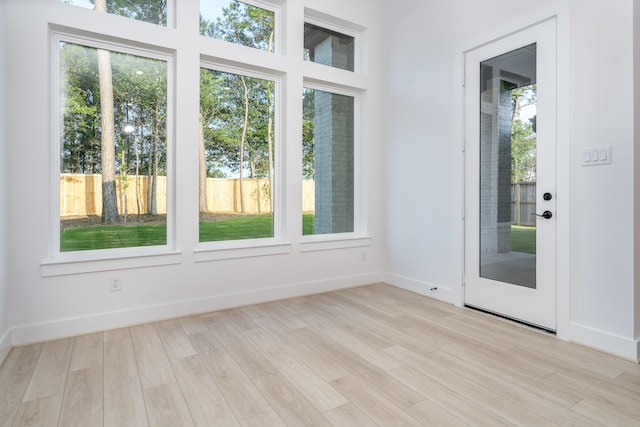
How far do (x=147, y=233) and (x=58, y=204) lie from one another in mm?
662

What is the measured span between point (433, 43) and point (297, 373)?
330 centimetres

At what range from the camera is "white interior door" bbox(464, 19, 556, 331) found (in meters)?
→ 2.68

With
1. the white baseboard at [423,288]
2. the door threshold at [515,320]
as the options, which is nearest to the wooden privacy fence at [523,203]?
the door threshold at [515,320]

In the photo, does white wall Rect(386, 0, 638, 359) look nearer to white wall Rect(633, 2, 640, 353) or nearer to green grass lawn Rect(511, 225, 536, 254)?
white wall Rect(633, 2, 640, 353)

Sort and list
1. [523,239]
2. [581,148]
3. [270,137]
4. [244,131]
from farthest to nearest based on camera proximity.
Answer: [270,137] < [244,131] < [523,239] < [581,148]

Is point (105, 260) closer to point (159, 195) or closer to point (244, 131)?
point (159, 195)

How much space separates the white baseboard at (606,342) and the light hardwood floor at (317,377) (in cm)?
7

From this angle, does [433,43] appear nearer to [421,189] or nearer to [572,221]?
[421,189]

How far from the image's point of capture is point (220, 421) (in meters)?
1.64

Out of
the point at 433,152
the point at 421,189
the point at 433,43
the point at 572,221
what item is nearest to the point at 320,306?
the point at 421,189

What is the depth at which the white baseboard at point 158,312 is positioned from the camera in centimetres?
254

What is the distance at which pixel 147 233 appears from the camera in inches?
121

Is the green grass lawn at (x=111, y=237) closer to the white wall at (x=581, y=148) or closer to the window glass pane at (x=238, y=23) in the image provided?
the window glass pane at (x=238, y=23)

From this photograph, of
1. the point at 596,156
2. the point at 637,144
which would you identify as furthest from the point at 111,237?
→ the point at 637,144
